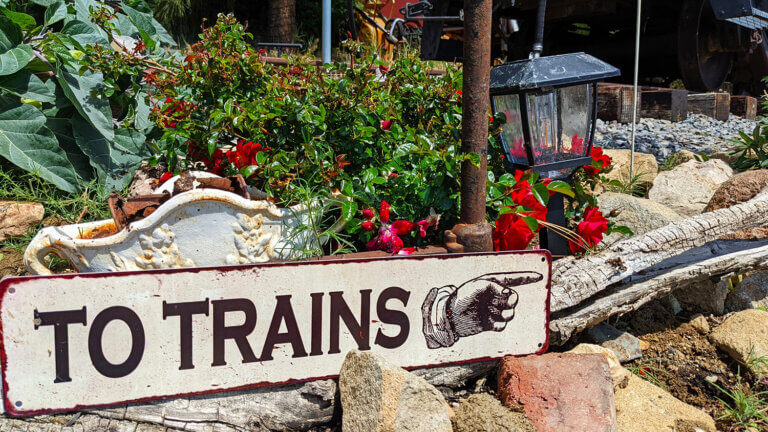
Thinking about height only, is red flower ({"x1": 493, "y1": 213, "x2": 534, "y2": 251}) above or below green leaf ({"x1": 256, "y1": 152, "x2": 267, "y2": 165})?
below

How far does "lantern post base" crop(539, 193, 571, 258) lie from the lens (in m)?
2.17

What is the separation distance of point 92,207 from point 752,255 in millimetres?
2776

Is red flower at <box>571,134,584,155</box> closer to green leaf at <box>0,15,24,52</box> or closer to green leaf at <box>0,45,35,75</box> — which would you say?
green leaf at <box>0,45,35,75</box>

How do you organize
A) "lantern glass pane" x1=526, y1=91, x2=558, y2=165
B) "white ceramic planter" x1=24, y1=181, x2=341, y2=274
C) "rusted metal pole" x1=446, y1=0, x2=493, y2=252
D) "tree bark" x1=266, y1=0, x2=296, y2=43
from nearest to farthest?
"white ceramic planter" x1=24, y1=181, x2=341, y2=274 < "rusted metal pole" x1=446, y1=0, x2=493, y2=252 < "lantern glass pane" x1=526, y1=91, x2=558, y2=165 < "tree bark" x1=266, y1=0, x2=296, y2=43

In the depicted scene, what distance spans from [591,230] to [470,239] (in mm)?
520

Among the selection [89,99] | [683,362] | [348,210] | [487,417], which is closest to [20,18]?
[89,99]

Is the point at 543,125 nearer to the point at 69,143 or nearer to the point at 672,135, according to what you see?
Answer: the point at 69,143

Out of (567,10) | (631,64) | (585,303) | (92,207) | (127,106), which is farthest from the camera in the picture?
(631,64)

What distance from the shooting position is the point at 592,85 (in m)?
2.11

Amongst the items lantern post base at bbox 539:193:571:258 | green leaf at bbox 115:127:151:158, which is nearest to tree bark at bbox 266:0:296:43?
green leaf at bbox 115:127:151:158

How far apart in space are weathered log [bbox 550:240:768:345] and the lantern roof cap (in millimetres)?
765

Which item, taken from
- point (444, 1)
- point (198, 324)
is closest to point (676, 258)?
point (198, 324)

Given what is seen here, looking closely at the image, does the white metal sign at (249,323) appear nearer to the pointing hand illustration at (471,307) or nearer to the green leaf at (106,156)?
the pointing hand illustration at (471,307)

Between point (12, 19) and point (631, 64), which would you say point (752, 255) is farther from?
point (631, 64)
